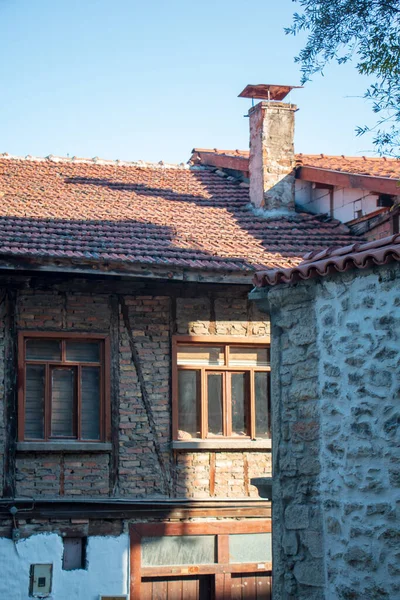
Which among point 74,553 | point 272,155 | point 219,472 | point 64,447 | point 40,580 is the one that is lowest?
point 40,580

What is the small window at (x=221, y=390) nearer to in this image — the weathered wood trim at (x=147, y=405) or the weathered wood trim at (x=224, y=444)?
the weathered wood trim at (x=224, y=444)

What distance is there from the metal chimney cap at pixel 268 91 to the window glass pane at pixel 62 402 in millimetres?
6289

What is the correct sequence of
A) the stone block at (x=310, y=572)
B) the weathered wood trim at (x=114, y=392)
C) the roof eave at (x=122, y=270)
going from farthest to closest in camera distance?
the weathered wood trim at (x=114, y=392) → the roof eave at (x=122, y=270) → the stone block at (x=310, y=572)

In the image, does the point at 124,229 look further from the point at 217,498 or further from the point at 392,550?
the point at 392,550

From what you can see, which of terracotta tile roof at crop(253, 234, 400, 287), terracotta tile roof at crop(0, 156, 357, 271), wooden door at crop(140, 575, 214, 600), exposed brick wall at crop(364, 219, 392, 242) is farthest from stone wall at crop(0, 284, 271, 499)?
terracotta tile roof at crop(253, 234, 400, 287)

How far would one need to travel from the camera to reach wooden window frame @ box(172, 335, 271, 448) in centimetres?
1345

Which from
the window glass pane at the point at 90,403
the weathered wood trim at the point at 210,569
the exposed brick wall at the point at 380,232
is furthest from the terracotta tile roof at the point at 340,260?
the exposed brick wall at the point at 380,232

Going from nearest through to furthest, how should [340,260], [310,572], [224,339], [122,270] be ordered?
[340,260] < [310,572] < [122,270] < [224,339]

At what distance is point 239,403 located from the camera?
45.6ft

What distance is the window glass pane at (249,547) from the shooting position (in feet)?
44.3

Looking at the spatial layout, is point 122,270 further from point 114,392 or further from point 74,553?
point 74,553

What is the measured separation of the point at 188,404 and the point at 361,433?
19.1 feet

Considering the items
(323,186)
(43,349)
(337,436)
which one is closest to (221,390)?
(43,349)

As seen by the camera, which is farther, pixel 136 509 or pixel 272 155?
pixel 272 155
